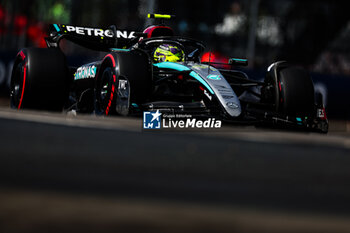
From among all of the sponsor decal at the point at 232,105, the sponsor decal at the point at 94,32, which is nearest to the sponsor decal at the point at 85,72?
the sponsor decal at the point at 94,32

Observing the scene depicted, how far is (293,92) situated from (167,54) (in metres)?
1.67

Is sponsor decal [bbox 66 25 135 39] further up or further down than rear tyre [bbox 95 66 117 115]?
further up

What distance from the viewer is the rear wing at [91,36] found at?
29.1 feet

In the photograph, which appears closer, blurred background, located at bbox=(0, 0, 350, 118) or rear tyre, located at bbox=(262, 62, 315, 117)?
rear tyre, located at bbox=(262, 62, 315, 117)

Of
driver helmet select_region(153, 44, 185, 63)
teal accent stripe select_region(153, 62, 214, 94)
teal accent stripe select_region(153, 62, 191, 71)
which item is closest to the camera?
teal accent stripe select_region(153, 62, 214, 94)

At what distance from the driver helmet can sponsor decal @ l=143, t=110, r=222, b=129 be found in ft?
4.97

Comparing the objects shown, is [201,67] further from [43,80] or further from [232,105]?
[43,80]

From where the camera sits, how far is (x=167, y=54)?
8102 millimetres

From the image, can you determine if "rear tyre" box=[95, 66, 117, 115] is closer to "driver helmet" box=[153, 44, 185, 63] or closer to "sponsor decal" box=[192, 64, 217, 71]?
"driver helmet" box=[153, 44, 185, 63]

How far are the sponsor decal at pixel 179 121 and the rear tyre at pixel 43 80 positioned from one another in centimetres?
182

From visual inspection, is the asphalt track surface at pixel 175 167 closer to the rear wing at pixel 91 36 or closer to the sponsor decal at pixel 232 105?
the sponsor decal at pixel 232 105

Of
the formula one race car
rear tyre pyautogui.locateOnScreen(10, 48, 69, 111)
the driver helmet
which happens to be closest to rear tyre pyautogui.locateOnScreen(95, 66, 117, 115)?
the formula one race car

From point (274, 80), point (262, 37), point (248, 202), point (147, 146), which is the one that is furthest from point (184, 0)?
point (248, 202)

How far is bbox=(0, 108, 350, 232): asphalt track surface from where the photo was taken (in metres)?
3.26
